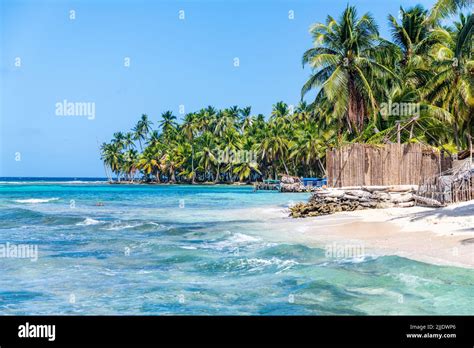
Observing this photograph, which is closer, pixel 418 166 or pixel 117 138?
pixel 418 166

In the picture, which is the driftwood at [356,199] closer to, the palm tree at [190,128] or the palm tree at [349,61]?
the palm tree at [349,61]

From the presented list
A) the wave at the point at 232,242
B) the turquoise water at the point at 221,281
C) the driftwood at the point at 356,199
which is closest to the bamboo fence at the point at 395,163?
the driftwood at the point at 356,199

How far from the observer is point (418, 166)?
78.4ft

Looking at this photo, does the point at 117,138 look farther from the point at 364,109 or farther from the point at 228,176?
the point at 364,109

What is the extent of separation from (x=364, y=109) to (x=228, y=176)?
77696mm

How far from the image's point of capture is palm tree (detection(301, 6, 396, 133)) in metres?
29.5

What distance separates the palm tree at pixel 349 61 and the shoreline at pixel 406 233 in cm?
1012

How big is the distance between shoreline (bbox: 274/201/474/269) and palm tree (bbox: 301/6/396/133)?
33.2 feet

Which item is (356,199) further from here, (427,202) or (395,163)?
(427,202)

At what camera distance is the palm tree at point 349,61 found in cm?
2955

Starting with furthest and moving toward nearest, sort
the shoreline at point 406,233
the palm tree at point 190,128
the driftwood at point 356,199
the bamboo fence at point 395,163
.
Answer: the palm tree at point 190,128, the bamboo fence at point 395,163, the driftwood at point 356,199, the shoreline at point 406,233

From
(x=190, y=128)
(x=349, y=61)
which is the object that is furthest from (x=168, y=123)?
(x=349, y=61)

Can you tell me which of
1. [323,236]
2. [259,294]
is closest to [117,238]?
[323,236]

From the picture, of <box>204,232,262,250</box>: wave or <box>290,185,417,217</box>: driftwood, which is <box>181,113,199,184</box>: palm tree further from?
<box>204,232,262,250</box>: wave
